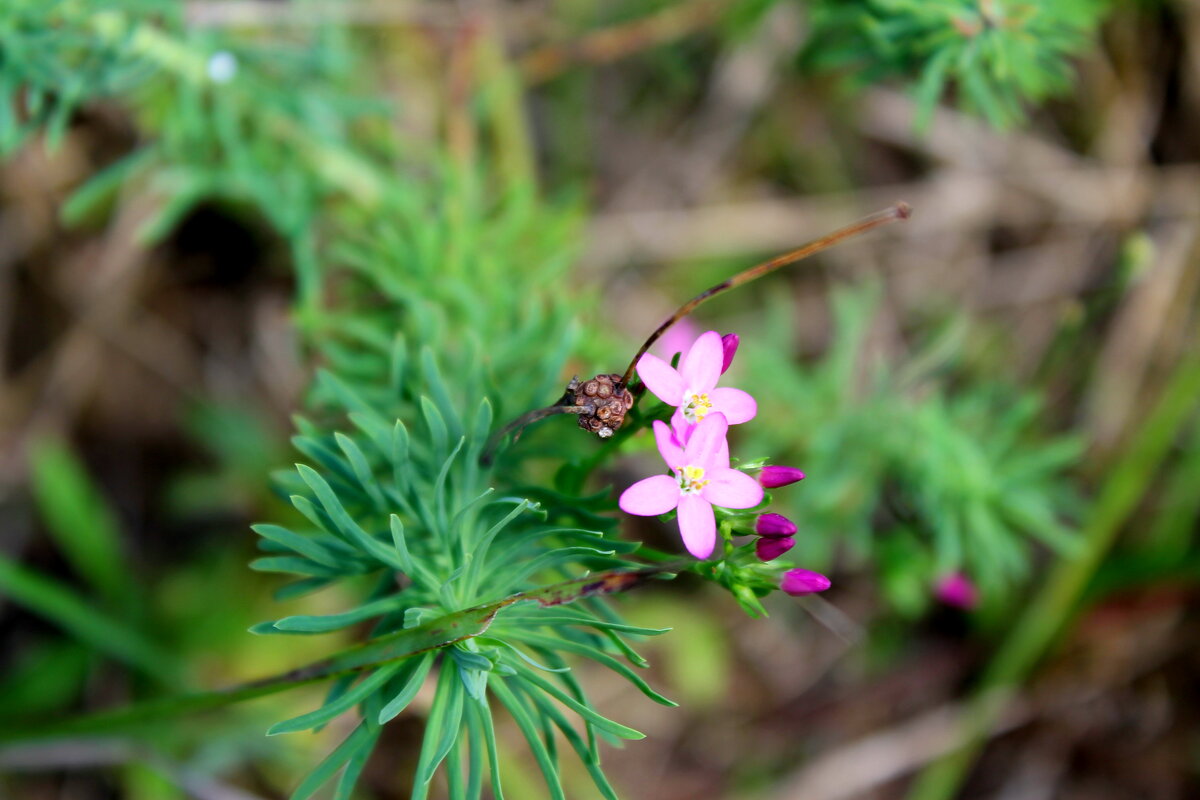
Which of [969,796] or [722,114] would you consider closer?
[969,796]

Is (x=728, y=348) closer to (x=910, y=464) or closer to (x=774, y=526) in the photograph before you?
(x=774, y=526)

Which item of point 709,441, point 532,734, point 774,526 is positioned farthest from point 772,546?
point 532,734

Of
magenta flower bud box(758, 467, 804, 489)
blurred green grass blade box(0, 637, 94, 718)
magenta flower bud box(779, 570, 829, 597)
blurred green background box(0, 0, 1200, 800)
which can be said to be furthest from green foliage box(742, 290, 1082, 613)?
blurred green grass blade box(0, 637, 94, 718)

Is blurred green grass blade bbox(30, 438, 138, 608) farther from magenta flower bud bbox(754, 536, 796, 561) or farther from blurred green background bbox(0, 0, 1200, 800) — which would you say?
magenta flower bud bbox(754, 536, 796, 561)

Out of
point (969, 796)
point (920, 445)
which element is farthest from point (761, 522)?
point (969, 796)

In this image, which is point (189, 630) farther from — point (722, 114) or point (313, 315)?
point (722, 114)
